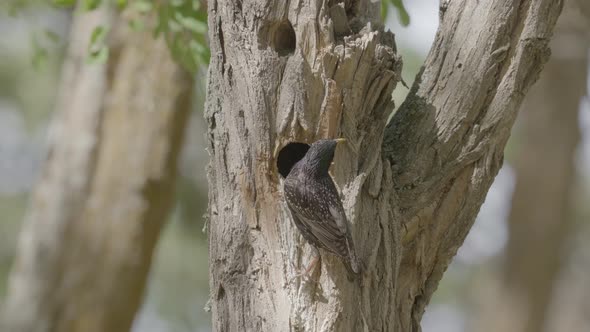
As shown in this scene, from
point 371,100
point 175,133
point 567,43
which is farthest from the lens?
point 567,43

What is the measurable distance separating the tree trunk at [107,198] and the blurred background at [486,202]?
0.22 metres

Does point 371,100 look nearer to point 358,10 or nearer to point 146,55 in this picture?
point 358,10

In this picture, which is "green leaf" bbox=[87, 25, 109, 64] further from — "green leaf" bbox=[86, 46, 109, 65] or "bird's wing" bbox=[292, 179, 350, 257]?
"bird's wing" bbox=[292, 179, 350, 257]

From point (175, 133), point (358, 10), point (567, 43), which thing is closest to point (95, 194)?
point (175, 133)

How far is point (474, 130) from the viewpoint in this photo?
3977mm

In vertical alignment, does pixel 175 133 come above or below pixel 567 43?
below

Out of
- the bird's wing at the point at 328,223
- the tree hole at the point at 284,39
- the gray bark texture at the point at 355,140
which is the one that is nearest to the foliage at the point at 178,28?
the gray bark texture at the point at 355,140

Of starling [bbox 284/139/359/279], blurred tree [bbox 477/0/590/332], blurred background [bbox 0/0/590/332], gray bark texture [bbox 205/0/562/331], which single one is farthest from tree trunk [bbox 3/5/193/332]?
blurred tree [bbox 477/0/590/332]

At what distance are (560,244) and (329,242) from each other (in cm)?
872

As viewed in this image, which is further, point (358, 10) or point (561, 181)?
point (561, 181)

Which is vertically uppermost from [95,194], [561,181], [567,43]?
[567,43]

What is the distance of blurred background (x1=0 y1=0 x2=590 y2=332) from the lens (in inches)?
429

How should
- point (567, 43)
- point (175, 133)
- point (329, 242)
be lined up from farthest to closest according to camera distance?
point (567, 43) < point (175, 133) < point (329, 242)

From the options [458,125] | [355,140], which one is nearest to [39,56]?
[355,140]
